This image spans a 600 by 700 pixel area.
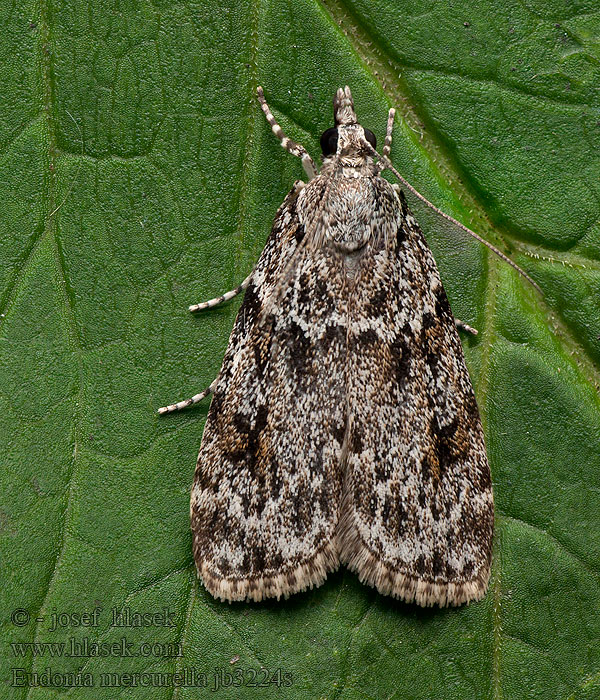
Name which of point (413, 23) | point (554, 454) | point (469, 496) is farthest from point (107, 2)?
point (554, 454)

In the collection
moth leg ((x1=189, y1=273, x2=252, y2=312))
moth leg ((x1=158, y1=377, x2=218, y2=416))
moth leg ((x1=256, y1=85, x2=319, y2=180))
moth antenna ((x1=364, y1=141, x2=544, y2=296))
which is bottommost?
moth leg ((x1=158, y1=377, x2=218, y2=416))

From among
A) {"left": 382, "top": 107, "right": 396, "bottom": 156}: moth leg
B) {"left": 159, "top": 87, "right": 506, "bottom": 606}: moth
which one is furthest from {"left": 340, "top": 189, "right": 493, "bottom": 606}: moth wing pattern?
{"left": 382, "top": 107, "right": 396, "bottom": 156}: moth leg

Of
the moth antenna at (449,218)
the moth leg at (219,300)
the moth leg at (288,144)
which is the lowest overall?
the moth leg at (219,300)

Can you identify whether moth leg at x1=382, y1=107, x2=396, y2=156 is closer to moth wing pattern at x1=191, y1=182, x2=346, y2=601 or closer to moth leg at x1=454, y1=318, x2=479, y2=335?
moth wing pattern at x1=191, y1=182, x2=346, y2=601

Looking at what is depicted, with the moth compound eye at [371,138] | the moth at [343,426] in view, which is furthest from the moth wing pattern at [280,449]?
the moth compound eye at [371,138]

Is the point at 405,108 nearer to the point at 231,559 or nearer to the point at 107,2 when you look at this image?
the point at 107,2

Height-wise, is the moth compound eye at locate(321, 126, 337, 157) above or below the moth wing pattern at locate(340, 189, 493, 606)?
above

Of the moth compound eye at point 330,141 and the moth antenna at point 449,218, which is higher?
the moth compound eye at point 330,141

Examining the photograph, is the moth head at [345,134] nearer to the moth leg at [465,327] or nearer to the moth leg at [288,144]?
the moth leg at [288,144]
